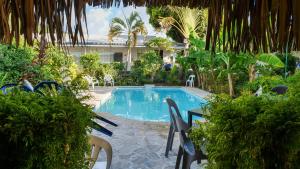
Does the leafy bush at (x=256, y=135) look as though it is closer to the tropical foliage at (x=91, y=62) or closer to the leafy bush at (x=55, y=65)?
the leafy bush at (x=55, y=65)

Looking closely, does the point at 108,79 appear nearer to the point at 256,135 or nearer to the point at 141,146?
the point at 141,146

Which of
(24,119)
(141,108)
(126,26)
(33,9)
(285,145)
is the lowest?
(141,108)

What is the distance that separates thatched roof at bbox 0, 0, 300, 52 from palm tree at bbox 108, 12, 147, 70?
58.7ft

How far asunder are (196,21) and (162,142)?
14.6 m

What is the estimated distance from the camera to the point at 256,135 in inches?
63.4

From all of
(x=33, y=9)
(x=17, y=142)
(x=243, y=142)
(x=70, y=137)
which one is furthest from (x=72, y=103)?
(x=243, y=142)

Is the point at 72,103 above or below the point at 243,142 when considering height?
above

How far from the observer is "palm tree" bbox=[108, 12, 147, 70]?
64.1ft

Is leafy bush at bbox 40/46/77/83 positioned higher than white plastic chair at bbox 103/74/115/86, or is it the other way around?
leafy bush at bbox 40/46/77/83

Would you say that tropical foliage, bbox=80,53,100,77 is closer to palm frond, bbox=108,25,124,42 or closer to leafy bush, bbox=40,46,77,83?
palm frond, bbox=108,25,124,42

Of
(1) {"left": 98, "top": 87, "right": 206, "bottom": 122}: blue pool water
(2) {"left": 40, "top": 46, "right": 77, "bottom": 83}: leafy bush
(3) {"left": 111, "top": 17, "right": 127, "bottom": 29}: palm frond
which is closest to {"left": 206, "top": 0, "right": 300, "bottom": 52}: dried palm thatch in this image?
(2) {"left": 40, "top": 46, "right": 77, "bottom": 83}: leafy bush

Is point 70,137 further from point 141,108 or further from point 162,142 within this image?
point 141,108

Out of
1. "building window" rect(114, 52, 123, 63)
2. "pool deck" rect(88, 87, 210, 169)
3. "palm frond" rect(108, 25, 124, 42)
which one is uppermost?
"palm frond" rect(108, 25, 124, 42)

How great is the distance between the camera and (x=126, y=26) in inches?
781
